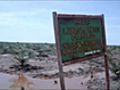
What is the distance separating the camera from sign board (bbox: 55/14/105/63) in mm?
8387

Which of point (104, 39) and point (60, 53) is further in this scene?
point (104, 39)

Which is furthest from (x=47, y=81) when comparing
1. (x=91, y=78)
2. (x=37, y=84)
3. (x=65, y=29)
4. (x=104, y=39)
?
(x=65, y=29)

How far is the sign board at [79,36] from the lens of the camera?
839 cm

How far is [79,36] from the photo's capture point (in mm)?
8969

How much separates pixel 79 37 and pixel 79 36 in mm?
25

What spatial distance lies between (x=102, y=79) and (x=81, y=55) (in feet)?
27.6

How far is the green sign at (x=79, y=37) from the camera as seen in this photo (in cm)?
841

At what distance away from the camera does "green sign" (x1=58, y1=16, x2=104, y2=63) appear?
8.41m

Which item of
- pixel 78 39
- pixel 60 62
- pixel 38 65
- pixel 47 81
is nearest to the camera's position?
pixel 60 62

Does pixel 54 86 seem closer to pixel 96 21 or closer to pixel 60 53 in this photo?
pixel 96 21

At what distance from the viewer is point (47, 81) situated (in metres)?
16.2

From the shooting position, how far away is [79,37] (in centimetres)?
896

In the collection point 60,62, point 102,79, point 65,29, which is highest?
point 65,29

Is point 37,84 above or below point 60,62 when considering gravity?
below
